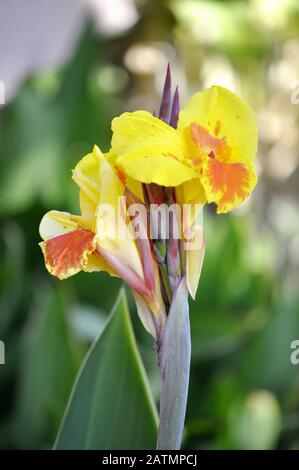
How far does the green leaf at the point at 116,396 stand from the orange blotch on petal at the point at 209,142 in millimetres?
179

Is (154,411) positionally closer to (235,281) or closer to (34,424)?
(34,424)

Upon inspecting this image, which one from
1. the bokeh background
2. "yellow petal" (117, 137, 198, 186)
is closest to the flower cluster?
"yellow petal" (117, 137, 198, 186)

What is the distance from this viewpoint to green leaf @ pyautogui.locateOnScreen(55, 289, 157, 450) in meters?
0.49

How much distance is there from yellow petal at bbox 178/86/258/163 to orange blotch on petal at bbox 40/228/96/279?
57mm

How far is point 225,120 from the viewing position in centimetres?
32

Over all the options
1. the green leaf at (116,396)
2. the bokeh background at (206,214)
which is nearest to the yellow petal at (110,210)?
the green leaf at (116,396)

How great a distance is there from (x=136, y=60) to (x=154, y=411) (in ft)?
4.36

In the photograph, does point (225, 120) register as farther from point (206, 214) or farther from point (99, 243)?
point (206, 214)

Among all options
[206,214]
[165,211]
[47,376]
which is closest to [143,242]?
[165,211]

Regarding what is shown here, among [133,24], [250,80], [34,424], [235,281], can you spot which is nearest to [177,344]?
[34,424]

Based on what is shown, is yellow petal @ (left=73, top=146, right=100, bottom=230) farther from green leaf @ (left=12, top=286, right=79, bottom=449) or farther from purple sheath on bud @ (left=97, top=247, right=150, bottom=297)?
green leaf @ (left=12, top=286, right=79, bottom=449)

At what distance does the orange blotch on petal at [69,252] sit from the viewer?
31cm

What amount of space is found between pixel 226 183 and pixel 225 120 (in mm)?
Answer: 37

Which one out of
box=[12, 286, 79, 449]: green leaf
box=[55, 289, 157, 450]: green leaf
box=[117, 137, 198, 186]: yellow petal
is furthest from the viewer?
box=[12, 286, 79, 449]: green leaf
